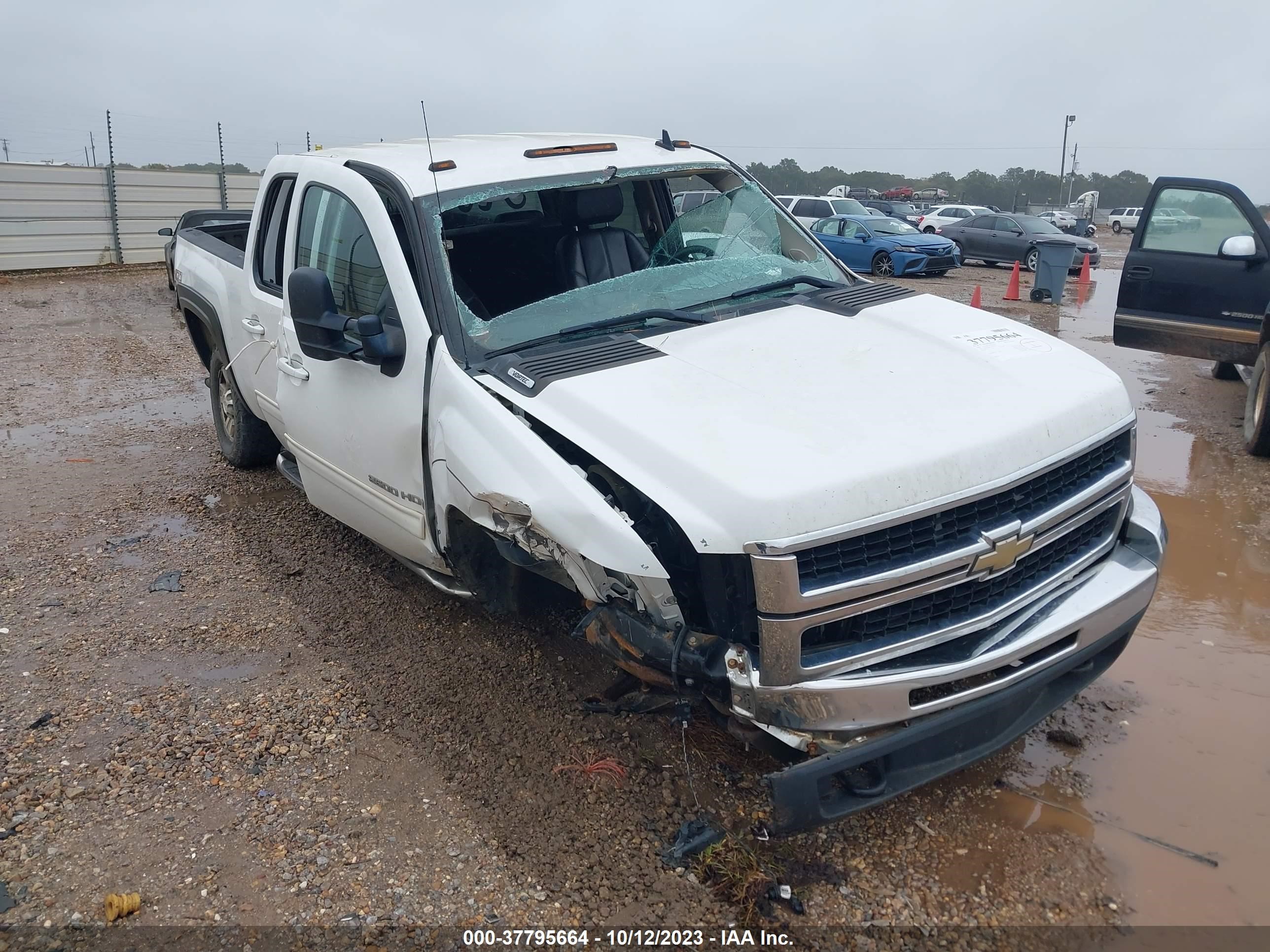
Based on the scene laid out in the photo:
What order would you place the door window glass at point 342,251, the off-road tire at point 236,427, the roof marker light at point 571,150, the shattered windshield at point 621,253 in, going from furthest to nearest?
1. the off-road tire at point 236,427
2. the roof marker light at point 571,150
3. the door window glass at point 342,251
4. the shattered windshield at point 621,253

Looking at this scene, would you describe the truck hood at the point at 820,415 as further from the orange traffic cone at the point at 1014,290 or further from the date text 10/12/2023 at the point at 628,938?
the orange traffic cone at the point at 1014,290

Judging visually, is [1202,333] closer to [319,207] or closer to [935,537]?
[935,537]

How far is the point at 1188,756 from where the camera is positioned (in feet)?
11.3

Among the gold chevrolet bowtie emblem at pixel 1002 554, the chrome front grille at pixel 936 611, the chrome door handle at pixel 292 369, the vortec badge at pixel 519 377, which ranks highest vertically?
the vortec badge at pixel 519 377

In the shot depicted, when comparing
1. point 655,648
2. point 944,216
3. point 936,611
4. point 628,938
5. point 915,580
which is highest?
point 944,216

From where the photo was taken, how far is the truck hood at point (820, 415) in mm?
2518

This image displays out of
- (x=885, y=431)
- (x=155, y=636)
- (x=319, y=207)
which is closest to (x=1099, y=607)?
(x=885, y=431)

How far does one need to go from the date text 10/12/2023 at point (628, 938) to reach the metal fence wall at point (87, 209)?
18090 mm

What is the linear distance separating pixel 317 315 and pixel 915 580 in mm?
2242

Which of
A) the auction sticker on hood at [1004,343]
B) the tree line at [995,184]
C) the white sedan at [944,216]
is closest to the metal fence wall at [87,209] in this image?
the auction sticker on hood at [1004,343]

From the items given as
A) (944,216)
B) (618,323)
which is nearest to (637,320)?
(618,323)

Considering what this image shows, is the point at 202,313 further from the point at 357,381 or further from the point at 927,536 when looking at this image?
the point at 927,536

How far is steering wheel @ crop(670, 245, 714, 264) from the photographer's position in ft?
14.1

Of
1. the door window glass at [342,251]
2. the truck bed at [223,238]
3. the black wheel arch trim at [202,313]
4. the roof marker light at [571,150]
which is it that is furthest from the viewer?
the black wheel arch trim at [202,313]
